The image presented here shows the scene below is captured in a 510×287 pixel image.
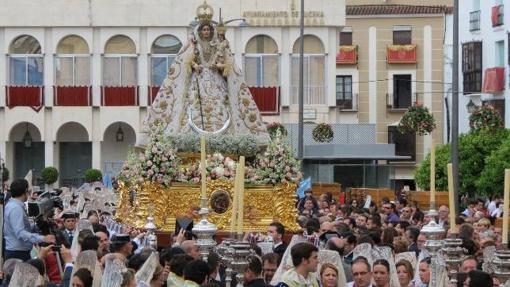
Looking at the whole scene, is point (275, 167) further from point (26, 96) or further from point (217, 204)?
point (26, 96)

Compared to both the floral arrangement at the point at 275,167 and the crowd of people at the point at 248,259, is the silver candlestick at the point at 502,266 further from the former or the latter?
the floral arrangement at the point at 275,167

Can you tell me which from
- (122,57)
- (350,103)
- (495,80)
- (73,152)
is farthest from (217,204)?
(350,103)

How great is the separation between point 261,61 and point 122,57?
4.90 m

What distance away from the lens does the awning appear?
56.7 metres

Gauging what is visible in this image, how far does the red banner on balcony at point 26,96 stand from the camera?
200 ft

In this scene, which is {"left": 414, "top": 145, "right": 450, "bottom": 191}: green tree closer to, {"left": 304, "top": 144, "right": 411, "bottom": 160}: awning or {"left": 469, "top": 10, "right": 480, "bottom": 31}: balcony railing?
{"left": 304, "top": 144, "right": 411, "bottom": 160}: awning

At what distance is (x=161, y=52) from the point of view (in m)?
60.8

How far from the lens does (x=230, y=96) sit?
87.3ft

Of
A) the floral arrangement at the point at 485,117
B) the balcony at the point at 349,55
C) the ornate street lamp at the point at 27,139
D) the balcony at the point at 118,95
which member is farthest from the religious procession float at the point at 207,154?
the balcony at the point at 349,55

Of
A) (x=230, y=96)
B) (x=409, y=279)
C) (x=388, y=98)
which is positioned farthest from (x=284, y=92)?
(x=409, y=279)

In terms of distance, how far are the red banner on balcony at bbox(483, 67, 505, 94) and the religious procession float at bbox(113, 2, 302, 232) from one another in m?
32.6

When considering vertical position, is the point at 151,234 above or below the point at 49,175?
above

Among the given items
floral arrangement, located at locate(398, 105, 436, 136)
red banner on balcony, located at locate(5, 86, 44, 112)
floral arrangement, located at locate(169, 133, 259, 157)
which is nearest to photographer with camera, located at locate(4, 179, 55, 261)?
floral arrangement, located at locate(169, 133, 259, 157)

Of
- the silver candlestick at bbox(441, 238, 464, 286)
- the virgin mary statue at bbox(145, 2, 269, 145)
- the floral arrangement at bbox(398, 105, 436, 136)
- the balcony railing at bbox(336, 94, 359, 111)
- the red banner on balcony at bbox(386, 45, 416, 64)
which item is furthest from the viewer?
the red banner on balcony at bbox(386, 45, 416, 64)
